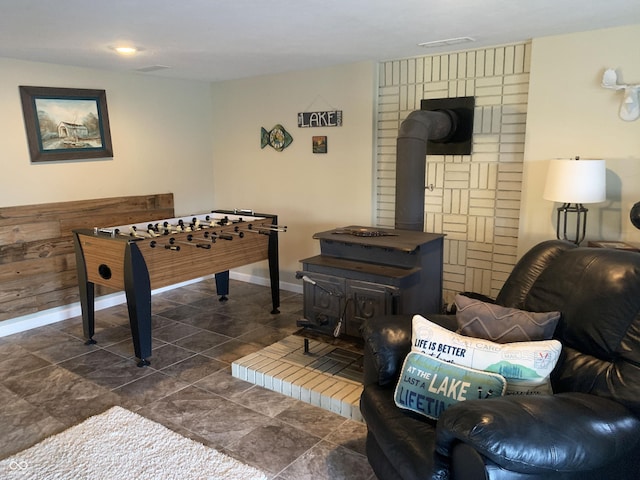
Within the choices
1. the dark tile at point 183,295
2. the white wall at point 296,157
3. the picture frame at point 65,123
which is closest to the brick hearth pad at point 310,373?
the white wall at point 296,157

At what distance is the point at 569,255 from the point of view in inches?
81.4

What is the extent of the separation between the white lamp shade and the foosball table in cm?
218

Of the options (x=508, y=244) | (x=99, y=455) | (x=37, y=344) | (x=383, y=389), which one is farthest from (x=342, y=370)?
(x=37, y=344)

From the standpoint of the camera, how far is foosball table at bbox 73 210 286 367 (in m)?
3.05

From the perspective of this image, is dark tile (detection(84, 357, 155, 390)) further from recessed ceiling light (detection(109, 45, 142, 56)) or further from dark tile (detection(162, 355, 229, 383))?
recessed ceiling light (detection(109, 45, 142, 56))

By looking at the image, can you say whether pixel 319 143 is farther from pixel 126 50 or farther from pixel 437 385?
pixel 437 385

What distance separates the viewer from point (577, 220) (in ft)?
9.75

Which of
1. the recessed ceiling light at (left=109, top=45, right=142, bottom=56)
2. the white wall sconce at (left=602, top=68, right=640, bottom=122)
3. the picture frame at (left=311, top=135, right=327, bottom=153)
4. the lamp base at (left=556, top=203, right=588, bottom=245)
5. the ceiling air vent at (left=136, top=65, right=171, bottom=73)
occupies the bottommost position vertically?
the lamp base at (left=556, top=203, right=588, bottom=245)

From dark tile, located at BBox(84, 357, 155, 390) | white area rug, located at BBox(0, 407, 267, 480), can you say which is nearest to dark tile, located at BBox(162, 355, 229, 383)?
dark tile, located at BBox(84, 357, 155, 390)

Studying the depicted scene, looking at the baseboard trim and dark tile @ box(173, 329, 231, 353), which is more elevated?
the baseboard trim

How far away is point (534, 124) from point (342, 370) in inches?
81.9

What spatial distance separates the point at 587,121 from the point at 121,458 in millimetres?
3272

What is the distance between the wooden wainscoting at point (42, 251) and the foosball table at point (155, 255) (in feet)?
2.19

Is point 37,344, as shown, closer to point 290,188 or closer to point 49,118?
point 49,118
